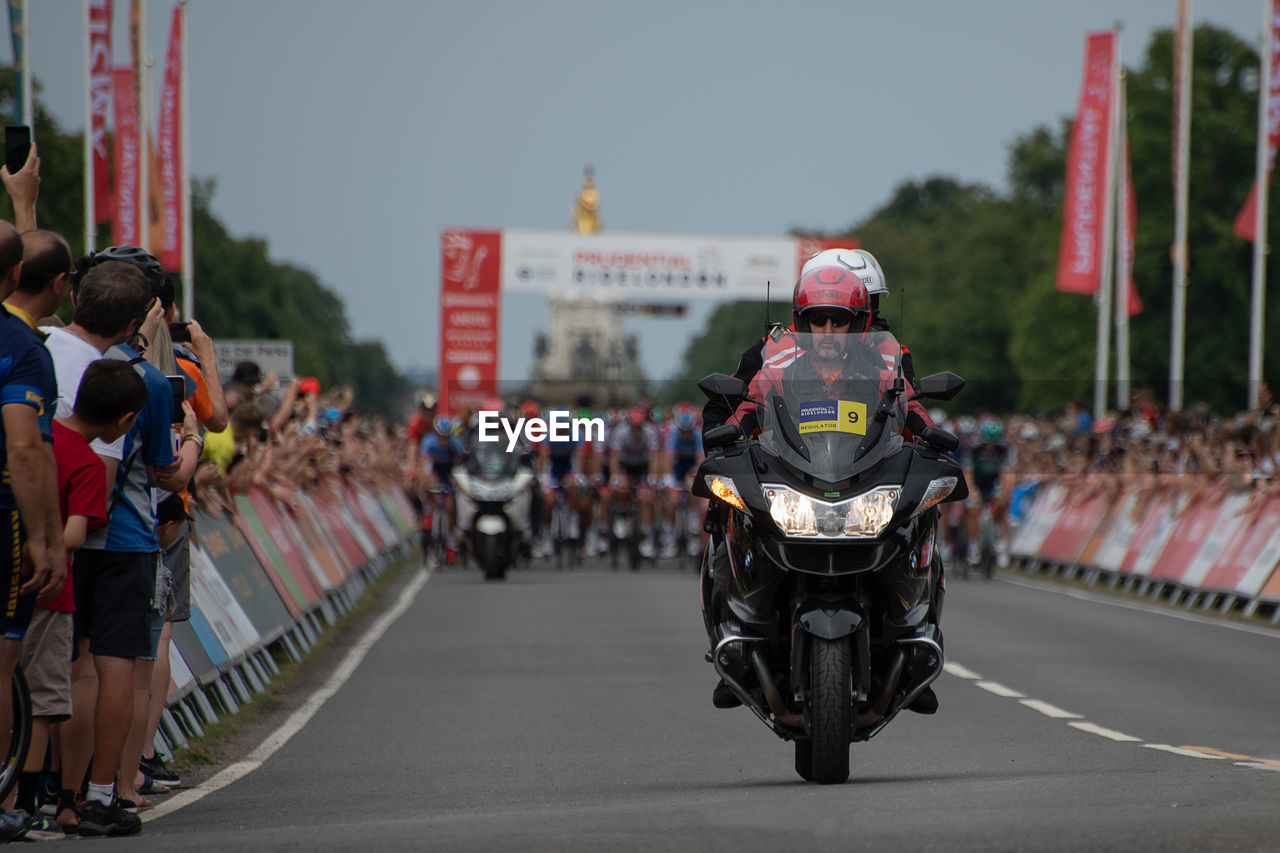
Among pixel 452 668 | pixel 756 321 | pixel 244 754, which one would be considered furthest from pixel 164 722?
pixel 756 321

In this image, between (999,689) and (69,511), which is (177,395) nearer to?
(69,511)

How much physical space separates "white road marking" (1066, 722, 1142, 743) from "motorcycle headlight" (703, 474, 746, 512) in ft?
10.9

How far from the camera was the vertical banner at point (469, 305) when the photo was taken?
44.6 metres

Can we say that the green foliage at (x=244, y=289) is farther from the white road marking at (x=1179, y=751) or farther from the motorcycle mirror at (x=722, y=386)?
the motorcycle mirror at (x=722, y=386)

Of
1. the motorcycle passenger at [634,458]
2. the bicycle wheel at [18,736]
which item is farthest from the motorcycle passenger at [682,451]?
the bicycle wheel at [18,736]

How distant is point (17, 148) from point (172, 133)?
20276mm

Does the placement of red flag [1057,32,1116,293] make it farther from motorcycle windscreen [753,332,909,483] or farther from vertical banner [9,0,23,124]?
motorcycle windscreen [753,332,909,483]

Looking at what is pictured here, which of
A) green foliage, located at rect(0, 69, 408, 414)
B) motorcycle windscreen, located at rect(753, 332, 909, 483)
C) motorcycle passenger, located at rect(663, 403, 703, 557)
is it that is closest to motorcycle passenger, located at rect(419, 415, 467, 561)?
motorcycle passenger, located at rect(663, 403, 703, 557)

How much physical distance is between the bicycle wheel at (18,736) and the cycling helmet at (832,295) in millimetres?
3236

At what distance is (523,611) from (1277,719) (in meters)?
10.1

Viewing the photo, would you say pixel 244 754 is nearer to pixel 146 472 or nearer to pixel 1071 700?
pixel 146 472

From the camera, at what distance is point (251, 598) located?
13656 millimetres

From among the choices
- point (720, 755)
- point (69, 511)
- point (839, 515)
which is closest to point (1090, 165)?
point (720, 755)

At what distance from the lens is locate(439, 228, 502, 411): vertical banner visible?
4462 cm
